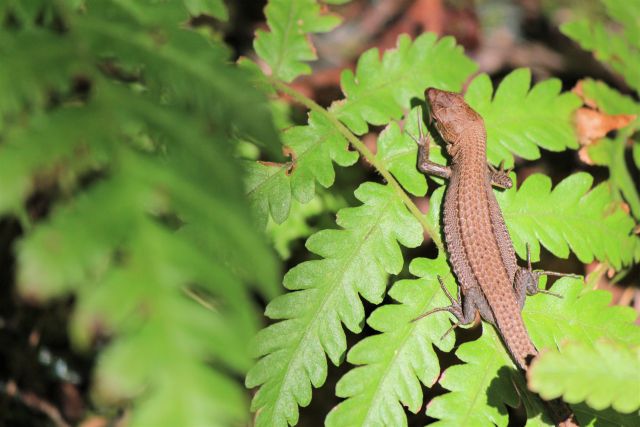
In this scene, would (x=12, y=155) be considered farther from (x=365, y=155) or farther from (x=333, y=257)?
(x=365, y=155)

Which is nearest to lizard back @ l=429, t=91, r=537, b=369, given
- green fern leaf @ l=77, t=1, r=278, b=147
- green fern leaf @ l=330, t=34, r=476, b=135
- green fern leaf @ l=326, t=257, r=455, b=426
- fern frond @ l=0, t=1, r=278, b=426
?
green fern leaf @ l=330, t=34, r=476, b=135

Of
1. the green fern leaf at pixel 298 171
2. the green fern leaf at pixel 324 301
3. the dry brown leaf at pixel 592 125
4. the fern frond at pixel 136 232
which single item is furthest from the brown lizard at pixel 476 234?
the fern frond at pixel 136 232

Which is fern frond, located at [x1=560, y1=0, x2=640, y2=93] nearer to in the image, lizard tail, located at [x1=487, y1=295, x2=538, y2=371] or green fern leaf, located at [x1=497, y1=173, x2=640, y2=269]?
green fern leaf, located at [x1=497, y1=173, x2=640, y2=269]

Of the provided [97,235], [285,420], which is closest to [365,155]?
[285,420]

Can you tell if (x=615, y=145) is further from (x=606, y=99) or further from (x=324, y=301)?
(x=324, y=301)

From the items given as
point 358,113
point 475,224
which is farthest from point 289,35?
point 475,224

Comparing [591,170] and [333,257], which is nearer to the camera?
[333,257]

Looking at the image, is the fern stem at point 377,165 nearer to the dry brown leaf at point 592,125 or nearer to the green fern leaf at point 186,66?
the green fern leaf at point 186,66
